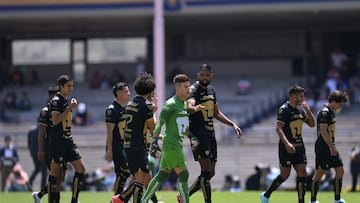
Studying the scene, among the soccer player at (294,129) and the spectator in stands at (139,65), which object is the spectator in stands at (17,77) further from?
the soccer player at (294,129)

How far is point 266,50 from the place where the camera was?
4150 cm

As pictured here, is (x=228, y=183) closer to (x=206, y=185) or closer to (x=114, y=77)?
(x=206, y=185)

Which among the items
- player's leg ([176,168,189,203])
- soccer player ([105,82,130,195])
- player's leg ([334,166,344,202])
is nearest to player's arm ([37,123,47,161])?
soccer player ([105,82,130,195])

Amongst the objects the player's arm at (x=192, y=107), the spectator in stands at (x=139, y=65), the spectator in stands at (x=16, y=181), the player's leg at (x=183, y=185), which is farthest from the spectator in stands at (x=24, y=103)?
the player's leg at (x=183, y=185)

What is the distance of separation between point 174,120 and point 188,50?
27.1m

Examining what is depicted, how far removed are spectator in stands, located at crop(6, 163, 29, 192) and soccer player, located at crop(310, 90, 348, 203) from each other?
35.8ft

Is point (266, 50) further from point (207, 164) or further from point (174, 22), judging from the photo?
point (207, 164)

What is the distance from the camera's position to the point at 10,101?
38375mm

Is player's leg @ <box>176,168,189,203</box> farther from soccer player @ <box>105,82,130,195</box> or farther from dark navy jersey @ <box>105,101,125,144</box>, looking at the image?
dark navy jersey @ <box>105,101,125,144</box>

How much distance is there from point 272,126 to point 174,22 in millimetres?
8622

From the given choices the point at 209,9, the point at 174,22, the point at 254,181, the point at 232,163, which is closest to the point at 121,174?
the point at 254,181

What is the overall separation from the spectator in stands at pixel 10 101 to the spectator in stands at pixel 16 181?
10.8 meters

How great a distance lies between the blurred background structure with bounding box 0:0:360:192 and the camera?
121 ft

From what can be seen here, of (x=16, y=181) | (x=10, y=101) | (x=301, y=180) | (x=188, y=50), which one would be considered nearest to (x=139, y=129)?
(x=301, y=180)
